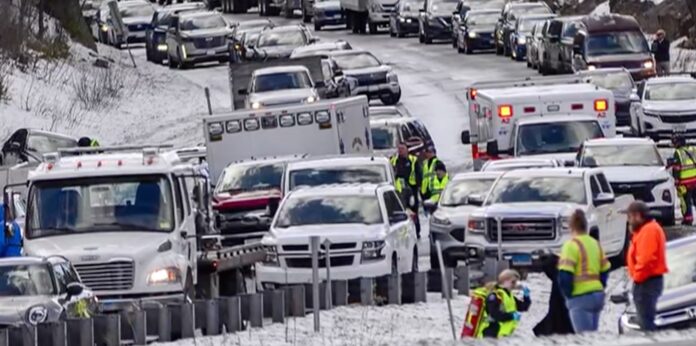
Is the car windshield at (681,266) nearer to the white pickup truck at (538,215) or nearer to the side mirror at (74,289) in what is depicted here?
the side mirror at (74,289)

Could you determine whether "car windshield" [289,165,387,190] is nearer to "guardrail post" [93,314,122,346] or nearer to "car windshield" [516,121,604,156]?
"car windshield" [516,121,604,156]

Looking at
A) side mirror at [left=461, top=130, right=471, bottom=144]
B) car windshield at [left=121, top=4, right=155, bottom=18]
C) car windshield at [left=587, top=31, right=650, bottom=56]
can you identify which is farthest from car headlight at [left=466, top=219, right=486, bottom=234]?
car windshield at [left=121, top=4, right=155, bottom=18]

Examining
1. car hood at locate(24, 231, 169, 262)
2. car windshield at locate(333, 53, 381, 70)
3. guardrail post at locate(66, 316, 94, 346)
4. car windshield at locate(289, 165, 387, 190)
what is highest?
car hood at locate(24, 231, 169, 262)

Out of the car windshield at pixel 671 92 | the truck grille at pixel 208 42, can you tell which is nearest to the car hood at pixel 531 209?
the car windshield at pixel 671 92

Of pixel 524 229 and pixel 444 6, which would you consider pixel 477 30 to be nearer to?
pixel 444 6

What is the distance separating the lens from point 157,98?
54.3 metres

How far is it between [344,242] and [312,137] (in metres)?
9.07

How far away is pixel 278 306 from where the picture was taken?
2212 cm

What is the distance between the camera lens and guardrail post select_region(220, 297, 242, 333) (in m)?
21.3

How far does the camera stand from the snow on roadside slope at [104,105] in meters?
48.1

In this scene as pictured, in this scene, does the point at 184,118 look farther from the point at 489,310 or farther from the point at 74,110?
the point at 489,310

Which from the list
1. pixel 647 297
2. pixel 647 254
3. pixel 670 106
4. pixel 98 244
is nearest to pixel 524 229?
pixel 98 244

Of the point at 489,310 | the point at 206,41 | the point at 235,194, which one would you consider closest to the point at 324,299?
the point at 489,310

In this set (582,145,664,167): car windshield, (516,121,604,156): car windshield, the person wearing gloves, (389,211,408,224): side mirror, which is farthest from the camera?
(516,121,604,156): car windshield
